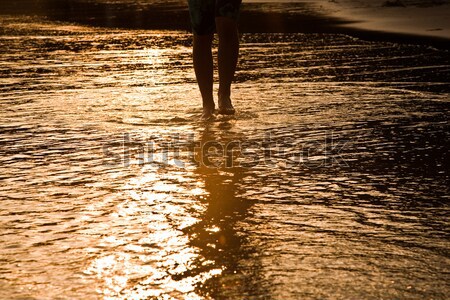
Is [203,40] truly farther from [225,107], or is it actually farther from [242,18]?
[242,18]

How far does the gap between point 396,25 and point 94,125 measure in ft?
30.3

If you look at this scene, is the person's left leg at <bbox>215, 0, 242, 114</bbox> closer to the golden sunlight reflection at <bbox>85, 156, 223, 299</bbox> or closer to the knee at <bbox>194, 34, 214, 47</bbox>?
the knee at <bbox>194, 34, 214, 47</bbox>

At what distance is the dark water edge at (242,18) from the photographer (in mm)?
13321

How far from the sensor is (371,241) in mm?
3406

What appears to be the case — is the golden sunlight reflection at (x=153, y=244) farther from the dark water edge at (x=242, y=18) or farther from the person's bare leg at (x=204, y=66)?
the dark water edge at (x=242, y=18)

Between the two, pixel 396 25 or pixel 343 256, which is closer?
pixel 343 256

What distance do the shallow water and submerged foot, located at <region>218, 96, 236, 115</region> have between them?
0.10 metres

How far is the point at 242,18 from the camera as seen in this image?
17312mm

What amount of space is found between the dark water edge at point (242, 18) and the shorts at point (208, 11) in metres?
5.12

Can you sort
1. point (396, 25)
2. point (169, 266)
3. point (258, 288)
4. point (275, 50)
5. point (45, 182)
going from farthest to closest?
1. point (396, 25)
2. point (275, 50)
3. point (45, 182)
4. point (169, 266)
5. point (258, 288)

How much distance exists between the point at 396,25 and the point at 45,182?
1065cm

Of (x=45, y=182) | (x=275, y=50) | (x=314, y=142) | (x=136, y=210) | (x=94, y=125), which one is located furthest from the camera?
(x=275, y=50)

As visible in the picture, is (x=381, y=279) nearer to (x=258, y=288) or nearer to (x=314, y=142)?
(x=258, y=288)

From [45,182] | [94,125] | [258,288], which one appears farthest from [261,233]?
[94,125]
